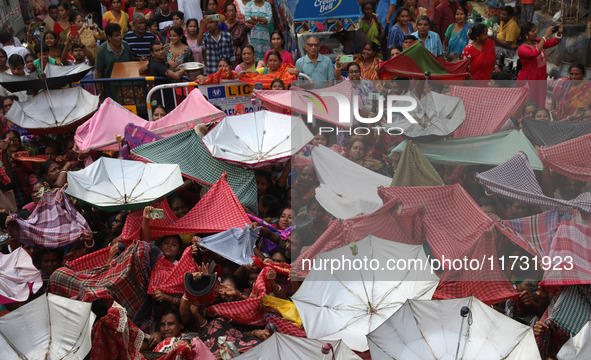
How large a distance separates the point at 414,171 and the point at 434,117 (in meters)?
1.20

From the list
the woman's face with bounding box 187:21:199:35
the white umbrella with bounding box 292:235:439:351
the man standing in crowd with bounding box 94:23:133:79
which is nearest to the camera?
the white umbrella with bounding box 292:235:439:351

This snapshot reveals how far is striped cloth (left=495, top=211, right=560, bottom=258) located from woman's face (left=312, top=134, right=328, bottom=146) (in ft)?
8.99

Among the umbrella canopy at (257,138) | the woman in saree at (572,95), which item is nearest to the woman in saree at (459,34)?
the woman in saree at (572,95)

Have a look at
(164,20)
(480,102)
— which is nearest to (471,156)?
(480,102)

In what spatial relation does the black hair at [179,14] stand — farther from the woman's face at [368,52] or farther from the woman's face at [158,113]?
the woman's face at [368,52]

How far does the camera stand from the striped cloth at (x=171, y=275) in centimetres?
721

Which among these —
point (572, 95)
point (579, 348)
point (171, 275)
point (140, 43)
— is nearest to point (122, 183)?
point (171, 275)

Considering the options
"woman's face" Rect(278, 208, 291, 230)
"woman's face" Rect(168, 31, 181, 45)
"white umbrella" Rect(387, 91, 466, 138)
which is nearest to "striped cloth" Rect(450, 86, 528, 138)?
"white umbrella" Rect(387, 91, 466, 138)

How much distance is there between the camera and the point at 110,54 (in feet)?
37.0

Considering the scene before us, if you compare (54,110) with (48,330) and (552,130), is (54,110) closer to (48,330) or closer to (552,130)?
(48,330)

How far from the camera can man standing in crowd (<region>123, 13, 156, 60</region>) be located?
39.4 ft

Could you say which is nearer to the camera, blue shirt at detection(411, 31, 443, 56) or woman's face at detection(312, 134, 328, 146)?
woman's face at detection(312, 134, 328, 146)

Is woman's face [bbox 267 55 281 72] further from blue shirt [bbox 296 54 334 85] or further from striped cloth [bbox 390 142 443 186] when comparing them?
striped cloth [bbox 390 142 443 186]

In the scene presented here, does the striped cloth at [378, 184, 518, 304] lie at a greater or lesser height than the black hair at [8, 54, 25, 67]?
lesser
